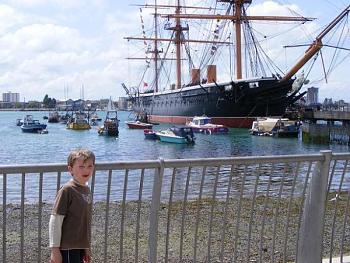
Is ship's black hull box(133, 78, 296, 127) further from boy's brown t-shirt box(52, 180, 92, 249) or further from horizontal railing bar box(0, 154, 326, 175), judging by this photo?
boy's brown t-shirt box(52, 180, 92, 249)

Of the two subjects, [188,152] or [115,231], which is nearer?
[115,231]

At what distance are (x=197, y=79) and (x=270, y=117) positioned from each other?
21886 mm

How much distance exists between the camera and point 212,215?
222 inches

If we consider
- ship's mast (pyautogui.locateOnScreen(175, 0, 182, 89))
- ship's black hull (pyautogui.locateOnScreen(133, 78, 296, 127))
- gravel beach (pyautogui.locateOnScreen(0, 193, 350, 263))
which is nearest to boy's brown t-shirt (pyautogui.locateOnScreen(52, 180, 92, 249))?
gravel beach (pyautogui.locateOnScreen(0, 193, 350, 263))

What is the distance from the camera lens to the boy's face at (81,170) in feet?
14.4

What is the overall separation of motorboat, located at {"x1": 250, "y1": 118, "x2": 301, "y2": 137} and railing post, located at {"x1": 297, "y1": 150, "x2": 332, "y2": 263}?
226ft

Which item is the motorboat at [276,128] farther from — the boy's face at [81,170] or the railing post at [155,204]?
the boy's face at [81,170]

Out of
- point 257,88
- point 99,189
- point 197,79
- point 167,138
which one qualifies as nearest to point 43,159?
point 167,138

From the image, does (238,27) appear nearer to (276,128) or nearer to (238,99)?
(238,99)

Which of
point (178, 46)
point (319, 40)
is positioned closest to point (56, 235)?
point (319, 40)

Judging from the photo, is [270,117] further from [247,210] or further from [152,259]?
[152,259]

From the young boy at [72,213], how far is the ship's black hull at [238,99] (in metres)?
79.9

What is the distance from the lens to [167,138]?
202 ft

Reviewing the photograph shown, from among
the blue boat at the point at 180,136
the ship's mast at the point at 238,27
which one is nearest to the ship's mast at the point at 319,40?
the ship's mast at the point at 238,27
